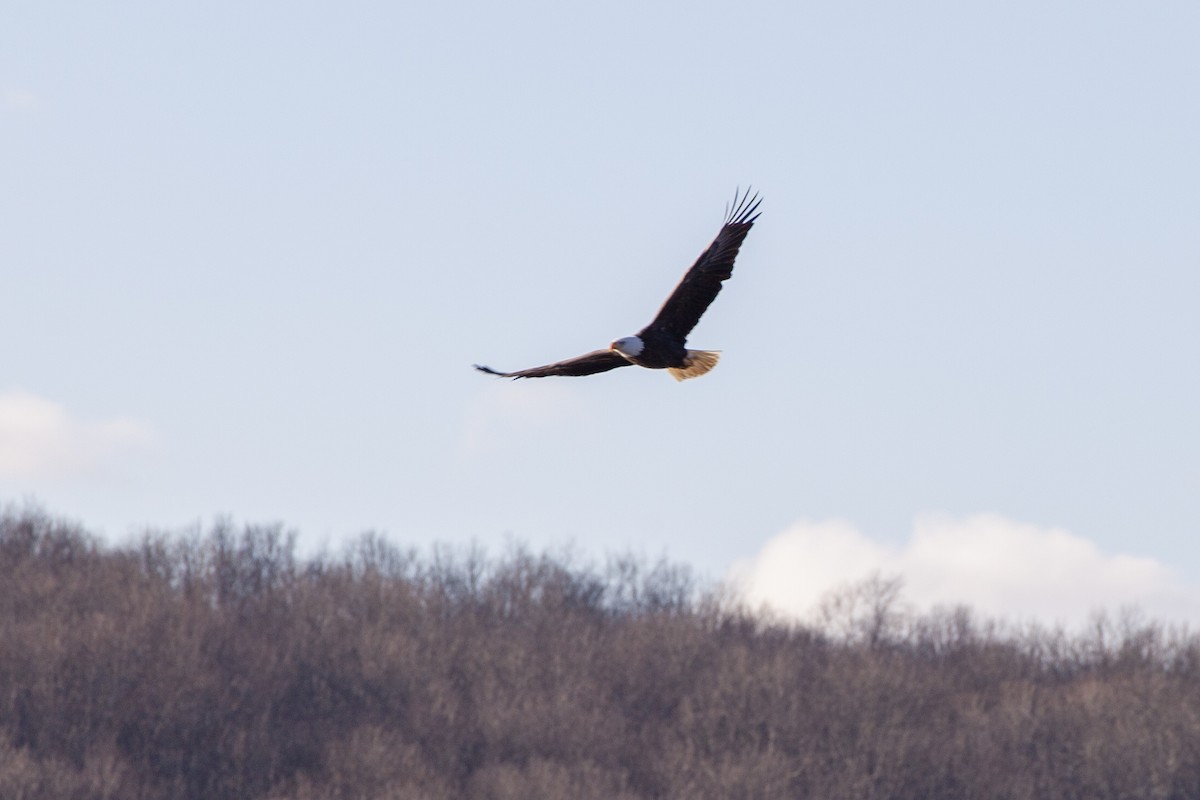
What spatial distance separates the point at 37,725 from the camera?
155 feet

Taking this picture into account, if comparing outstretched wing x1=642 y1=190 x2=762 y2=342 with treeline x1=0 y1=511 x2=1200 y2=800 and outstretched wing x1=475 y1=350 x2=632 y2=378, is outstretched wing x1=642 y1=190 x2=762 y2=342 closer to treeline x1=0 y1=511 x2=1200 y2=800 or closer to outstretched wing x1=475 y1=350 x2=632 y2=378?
outstretched wing x1=475 y1=350 x2=632 y2=378

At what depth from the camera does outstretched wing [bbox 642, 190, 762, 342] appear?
12.8 metres

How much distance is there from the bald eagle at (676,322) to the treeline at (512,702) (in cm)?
3370

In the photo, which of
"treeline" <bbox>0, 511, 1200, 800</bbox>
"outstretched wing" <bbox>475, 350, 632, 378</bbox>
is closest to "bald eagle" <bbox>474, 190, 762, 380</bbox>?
"outstretched wing" <bbox>475, 350, 632, 378</bbox>

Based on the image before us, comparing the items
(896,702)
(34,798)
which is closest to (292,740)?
(34,798)

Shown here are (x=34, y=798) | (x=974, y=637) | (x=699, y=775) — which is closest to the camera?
(x=34, y=798)

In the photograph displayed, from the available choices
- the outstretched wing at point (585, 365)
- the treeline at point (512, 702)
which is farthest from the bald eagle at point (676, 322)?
the treeline at point (512, 702)

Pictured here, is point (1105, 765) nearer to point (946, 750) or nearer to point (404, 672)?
point (946, 750)

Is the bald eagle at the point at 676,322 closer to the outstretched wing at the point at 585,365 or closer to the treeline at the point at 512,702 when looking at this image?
the outstretched wing at the point at 585,365

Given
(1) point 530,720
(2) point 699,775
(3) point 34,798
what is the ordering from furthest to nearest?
(1) point 530,720
(2) point 699,775
(3) point 34,798

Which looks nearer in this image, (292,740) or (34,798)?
(34,798)

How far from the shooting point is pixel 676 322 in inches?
510

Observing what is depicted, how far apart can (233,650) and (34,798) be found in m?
11.5

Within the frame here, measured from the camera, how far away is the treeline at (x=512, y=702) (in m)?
47.2
